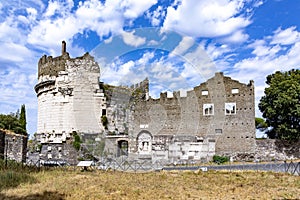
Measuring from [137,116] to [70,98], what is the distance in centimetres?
745

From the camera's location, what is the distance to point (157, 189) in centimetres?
1274

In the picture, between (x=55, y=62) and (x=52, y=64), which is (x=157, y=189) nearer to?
(x=55, y=62)

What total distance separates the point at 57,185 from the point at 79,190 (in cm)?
137

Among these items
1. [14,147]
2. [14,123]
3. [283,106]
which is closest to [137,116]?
[283,106]

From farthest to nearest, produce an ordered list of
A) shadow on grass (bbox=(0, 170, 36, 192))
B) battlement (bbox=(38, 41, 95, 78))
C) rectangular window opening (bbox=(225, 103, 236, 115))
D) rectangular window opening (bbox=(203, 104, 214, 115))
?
1. rectangular window opening (bbox=(203, 104, 214, 115))
2. battlement (bbox=(38, 41, 95, 78))
3. rectangular window opening (bbox=(225, 103, 236, 115))
4. shadow on grass (bbox=(0, 170, 36, 192))

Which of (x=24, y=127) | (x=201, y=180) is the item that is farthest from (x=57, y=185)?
(x=24, y=127)

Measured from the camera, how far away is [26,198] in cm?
1075

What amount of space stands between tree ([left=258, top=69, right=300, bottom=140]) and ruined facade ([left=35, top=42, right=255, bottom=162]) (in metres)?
2.36

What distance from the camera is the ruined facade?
107 ft

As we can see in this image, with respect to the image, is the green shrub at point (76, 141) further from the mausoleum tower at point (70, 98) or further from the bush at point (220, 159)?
the bush at point (220, 159)

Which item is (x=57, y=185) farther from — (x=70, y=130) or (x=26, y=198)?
(x=70, y=130)

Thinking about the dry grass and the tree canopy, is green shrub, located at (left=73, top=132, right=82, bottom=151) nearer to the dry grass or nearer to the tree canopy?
the dry grass

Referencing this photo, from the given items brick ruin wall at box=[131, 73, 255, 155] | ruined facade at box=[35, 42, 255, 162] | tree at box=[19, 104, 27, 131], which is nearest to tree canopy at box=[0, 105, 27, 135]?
tree at box=[19, 104, 27, 131]

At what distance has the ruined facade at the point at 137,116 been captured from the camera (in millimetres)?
32469
